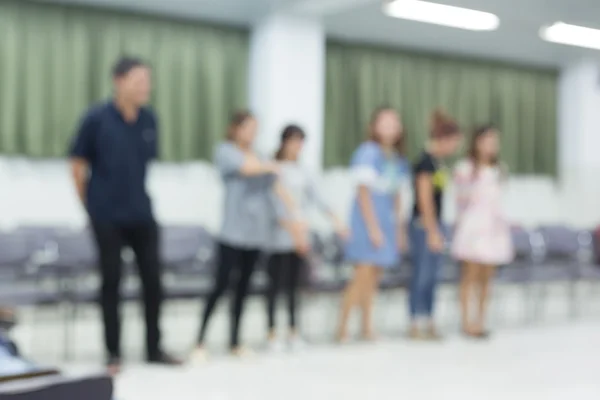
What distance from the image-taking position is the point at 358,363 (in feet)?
12.5

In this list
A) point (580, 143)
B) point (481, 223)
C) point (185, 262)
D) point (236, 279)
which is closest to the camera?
point (236, 279)

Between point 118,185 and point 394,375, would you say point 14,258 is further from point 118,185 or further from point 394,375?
point 394,375

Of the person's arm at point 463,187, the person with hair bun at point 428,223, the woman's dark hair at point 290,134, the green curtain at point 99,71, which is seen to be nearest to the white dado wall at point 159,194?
the green curtain at point 99,71

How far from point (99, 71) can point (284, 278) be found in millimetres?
2994

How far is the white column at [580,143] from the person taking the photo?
8312 millimetres

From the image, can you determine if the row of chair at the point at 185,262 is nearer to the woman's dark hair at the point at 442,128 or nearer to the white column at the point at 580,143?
the woman's dark hair at the point at 442,128

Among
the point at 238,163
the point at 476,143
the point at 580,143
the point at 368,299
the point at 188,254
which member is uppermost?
the point at 580,143

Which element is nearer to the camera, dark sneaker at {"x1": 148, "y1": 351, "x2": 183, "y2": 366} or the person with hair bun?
dark sneaker at {"x1": 148, "y1": 351, "x2": 183, "y2": 366}

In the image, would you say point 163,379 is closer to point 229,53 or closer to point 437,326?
point 437,326

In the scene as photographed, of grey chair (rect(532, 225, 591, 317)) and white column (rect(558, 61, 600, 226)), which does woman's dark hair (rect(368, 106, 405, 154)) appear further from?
white column (rect(558, 61, 600, 226))

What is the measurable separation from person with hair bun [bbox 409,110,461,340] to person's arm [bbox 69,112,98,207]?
1976 mm

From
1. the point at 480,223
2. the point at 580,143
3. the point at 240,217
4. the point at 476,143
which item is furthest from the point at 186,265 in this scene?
the point at 580,143

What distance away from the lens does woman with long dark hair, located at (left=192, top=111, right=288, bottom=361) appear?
3.80 meters

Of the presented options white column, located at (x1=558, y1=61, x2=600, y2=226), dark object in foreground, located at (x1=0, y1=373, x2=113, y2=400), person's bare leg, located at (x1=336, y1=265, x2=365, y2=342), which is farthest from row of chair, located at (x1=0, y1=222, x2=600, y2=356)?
dark object in foreground, located at (x1=0, y1=373, x2=113, y2=400)
